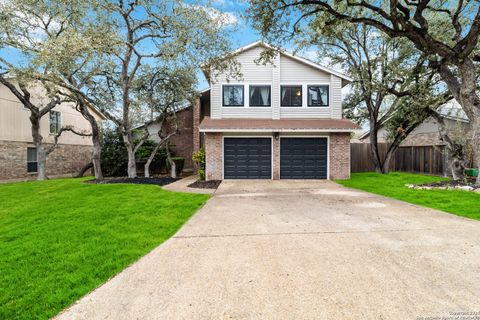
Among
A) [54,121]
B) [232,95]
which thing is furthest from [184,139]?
[54,121]

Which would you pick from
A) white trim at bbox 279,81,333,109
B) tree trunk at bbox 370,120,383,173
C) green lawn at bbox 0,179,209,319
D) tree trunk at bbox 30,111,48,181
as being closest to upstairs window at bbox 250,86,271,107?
white trim at bbox 279,81,333,109

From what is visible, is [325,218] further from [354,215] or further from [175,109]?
[175,109]

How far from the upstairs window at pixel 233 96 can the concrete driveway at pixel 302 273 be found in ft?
32.2

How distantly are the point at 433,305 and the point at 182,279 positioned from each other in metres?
2.69

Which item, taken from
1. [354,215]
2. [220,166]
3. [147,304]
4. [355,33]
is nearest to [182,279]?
[147,304]

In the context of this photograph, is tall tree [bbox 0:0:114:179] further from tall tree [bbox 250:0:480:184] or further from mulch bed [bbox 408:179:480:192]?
mulch bed [bbox 408:179:480:192]

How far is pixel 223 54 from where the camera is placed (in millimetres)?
11633

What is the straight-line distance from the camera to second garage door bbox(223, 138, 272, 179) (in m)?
13.6

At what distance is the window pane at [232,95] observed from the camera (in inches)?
562

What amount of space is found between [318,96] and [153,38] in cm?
925

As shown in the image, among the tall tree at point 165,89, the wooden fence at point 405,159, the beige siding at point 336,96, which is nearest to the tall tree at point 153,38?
the tall tree at point 165,89

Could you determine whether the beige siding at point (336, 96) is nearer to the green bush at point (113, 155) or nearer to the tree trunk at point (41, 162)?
the green bush at point (113, 155)

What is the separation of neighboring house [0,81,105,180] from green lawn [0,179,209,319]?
9.41 m

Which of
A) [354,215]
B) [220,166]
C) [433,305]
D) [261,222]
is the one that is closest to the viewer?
[433,305]
